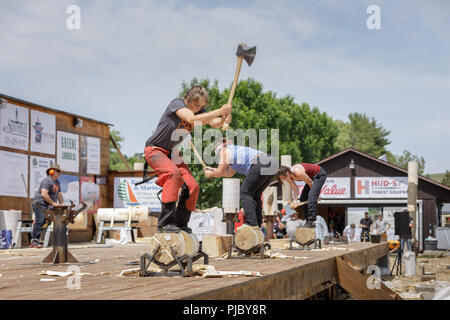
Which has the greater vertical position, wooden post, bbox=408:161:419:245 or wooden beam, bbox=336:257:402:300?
wooden post, bbox=408:161:419:245

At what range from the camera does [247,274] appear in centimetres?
390

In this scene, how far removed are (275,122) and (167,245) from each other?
124ft

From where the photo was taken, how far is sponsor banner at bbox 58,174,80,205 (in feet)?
65.7

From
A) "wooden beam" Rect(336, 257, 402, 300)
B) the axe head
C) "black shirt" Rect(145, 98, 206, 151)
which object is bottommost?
"wooden beam" Rect(336, 257, 402, 300)

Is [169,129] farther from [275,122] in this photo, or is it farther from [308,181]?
[275,122]

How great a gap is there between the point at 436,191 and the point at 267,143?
12.2 m

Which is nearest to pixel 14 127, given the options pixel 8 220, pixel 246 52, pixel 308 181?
pixel 8 220

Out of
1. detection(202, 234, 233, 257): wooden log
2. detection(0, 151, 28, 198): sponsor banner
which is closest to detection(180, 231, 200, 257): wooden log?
detection(202, 234, 233, 257): wooden log

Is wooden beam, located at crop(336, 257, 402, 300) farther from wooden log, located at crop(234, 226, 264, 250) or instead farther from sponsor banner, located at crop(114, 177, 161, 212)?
sponsor banner, located at crop(114, 177, 161, 212)

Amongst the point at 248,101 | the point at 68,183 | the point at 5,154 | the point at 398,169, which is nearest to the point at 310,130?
the point at 248,101

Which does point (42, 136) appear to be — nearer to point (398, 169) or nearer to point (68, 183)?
point (68, 183)

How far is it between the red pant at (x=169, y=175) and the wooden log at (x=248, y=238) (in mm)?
1928

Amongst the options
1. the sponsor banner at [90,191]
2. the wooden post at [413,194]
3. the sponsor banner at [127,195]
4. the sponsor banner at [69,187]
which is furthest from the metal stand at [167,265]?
the sponsor banner at [127,195]

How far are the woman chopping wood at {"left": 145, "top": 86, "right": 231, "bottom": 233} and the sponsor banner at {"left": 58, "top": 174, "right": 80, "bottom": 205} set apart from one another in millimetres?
16143
